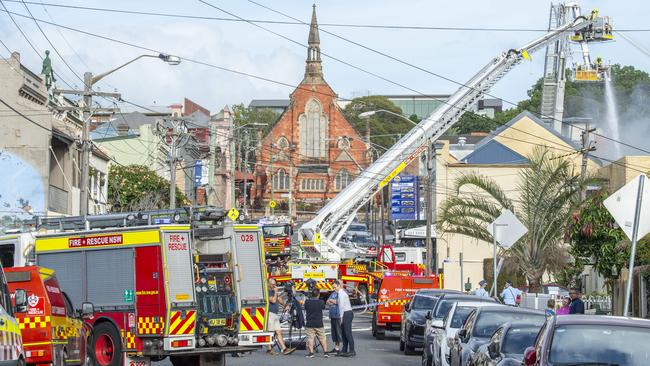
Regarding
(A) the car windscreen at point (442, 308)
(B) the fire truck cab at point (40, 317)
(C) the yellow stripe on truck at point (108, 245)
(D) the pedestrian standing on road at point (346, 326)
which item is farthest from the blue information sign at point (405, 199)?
(B) the fire truck cab at point (40, 317)

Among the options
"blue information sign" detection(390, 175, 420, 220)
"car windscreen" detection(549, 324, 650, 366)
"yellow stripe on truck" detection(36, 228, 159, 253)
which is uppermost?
"blue information sign" detection(390, 175, 420, 220)

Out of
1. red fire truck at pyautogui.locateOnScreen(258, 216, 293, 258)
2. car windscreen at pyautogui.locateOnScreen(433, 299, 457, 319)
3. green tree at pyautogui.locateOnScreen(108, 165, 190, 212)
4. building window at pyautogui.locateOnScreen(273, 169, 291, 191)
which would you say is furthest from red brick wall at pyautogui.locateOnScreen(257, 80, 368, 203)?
car windscreen at pyautogui.locateOnScreen(433, 299, 457, 319)

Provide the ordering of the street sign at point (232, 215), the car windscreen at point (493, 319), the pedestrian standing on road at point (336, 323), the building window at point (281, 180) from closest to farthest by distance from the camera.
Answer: the car windscreen at point (493, 319)
the street sign at point (232, 215)
the pedestrian standing on road at point (336, 323)
the building window at point (281, 180)

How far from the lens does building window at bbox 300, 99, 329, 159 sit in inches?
5842

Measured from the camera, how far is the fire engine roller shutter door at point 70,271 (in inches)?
854

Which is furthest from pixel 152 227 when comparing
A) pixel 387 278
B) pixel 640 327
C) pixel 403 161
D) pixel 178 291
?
pixel 403 161

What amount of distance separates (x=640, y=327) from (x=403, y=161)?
4296cm

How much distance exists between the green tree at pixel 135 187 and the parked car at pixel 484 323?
42.5m

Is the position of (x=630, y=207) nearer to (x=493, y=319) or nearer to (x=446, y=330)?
(x=493, y=319)

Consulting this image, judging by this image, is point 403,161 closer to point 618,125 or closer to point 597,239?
point 618,125

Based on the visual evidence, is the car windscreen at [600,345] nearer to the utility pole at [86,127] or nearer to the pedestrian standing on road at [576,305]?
the pedestrian standing on road at [576,305]

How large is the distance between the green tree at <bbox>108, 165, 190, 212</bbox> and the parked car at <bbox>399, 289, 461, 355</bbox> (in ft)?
106

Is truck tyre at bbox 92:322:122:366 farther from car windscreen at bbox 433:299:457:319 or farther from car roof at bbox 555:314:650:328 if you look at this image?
car roof at bbox 555:314:650:328

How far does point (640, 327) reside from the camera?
38.6ft
